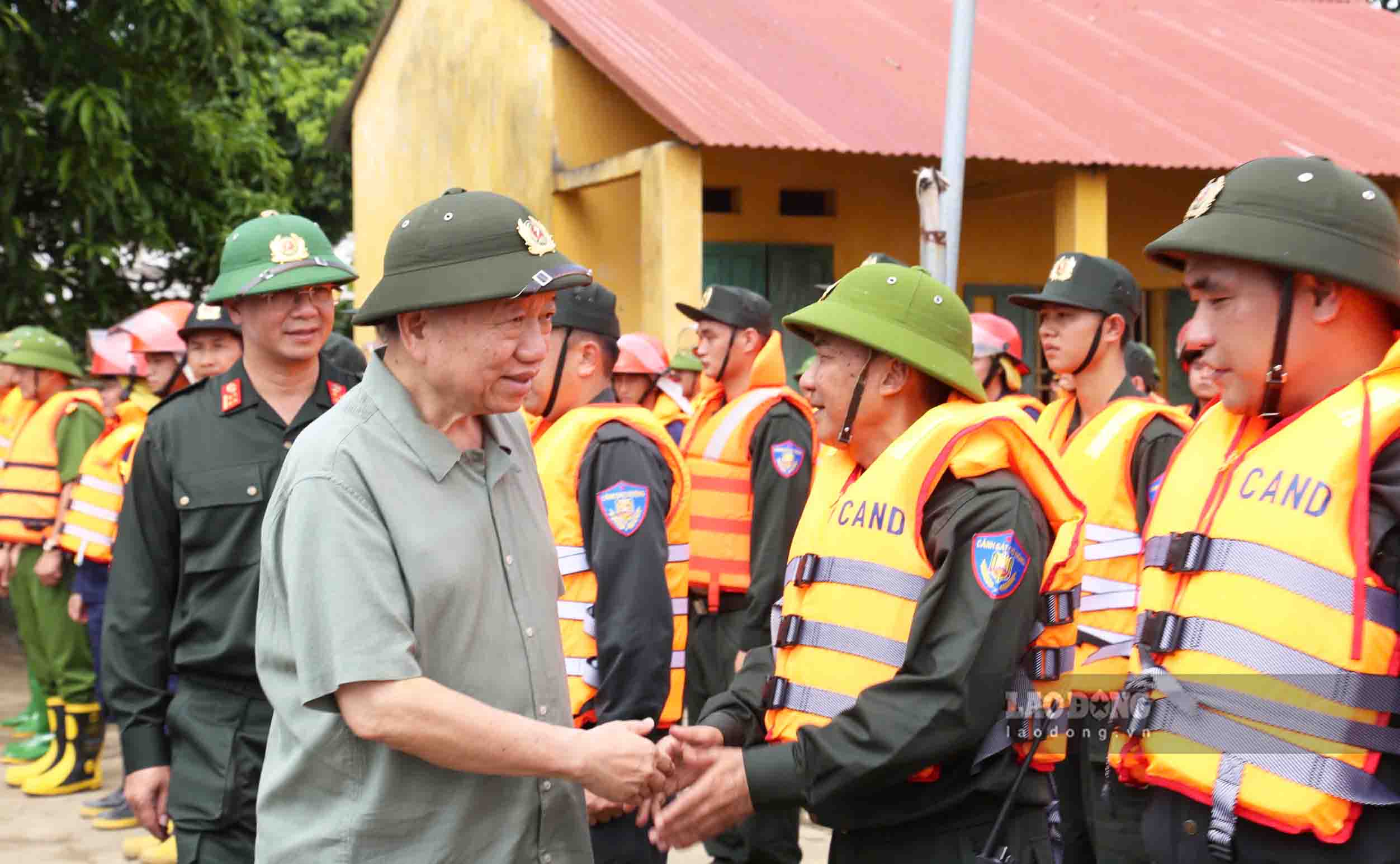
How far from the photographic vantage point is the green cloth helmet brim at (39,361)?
9258 mm

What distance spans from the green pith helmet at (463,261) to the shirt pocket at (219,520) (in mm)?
1307

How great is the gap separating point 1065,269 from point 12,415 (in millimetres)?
7569

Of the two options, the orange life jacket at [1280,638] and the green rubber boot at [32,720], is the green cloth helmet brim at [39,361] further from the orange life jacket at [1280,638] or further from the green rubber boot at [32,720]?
the orange life jacket at [1280,638]

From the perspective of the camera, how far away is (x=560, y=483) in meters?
4.55

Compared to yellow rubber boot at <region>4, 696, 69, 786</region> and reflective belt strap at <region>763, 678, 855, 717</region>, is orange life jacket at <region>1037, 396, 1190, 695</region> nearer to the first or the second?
reflective belt strap at <region>763, 678, 855, 717</region>

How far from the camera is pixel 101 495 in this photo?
8.55 meters

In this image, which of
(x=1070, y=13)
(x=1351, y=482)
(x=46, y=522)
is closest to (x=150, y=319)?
(x=46, y=522)

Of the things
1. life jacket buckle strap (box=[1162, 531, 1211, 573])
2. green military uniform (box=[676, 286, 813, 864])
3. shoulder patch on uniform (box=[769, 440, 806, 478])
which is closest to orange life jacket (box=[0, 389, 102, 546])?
green military uniform (box=[676, 286, 813, 864])

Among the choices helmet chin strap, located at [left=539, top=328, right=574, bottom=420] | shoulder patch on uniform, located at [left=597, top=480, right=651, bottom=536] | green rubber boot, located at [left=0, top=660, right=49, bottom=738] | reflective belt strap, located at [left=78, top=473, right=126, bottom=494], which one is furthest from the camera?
green rubber boot, located at [left=0, top=660, right=49, bottom=738]

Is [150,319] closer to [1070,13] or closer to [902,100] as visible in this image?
[902,100]

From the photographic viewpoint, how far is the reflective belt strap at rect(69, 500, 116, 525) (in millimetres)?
8477

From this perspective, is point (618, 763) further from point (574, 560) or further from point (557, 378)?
point (557, 378)

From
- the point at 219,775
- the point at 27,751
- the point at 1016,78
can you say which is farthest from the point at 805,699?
the point at 1016,78

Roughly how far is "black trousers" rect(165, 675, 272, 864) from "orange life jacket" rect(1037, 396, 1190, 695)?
2.95 meters
